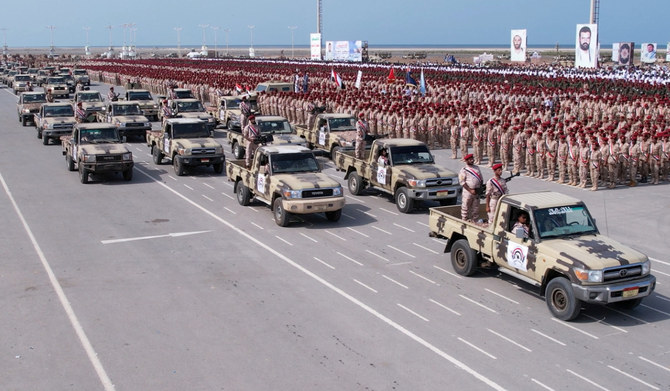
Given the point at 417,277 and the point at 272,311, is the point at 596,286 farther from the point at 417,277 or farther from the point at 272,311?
the point at 272,311

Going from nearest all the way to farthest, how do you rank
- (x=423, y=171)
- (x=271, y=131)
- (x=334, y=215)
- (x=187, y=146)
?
(x=334, y=215) → (x=423, y=171) → (x=187, y=146) → (x=271, y=131)

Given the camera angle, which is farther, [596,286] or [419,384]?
[596,286]

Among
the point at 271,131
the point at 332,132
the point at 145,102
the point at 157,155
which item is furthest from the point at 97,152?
the point at 145,102

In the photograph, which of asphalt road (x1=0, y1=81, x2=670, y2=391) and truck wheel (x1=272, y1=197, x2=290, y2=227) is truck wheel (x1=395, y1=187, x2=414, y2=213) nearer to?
asphalt road (x1=0, y1=81, x2=670, y2=391)

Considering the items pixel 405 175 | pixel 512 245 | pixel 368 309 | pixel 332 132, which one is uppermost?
pixel 332 132

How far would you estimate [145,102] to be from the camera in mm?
38688

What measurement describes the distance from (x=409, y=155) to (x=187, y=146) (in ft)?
26.3

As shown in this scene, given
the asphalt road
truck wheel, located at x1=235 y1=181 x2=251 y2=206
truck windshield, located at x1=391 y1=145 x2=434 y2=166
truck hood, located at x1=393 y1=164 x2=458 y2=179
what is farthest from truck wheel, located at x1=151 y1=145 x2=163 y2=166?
truck hood, located at x1=393 y1=164 x2=458 y2=179

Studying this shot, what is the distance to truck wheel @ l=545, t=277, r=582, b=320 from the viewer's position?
11.0 metres

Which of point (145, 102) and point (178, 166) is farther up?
point (145, 102)

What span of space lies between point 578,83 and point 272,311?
36.1 m

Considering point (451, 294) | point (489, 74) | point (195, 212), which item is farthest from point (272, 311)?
point (489, 74)

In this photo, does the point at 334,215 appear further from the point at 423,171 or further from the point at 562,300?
the point at 562,300

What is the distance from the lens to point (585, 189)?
2150cm
